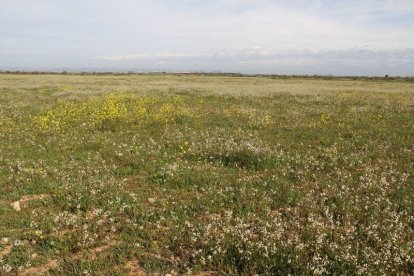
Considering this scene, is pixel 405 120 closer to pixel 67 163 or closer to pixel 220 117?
pixel 220 117

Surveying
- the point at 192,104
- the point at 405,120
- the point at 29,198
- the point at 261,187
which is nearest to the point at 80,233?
the point at 29,198

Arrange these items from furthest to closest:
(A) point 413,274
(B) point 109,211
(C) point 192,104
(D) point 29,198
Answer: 1. (C) point 192,104
2. (D) point 29,198
3. (B) point 109,211
4. (A) point 413,274

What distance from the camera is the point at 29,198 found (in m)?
10.3

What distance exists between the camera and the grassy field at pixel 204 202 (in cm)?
729

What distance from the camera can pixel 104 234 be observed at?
836cm

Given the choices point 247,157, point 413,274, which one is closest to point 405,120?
point 247,157

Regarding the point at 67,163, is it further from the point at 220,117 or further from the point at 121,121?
the point at 220,117

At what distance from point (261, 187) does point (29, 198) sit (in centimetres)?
629

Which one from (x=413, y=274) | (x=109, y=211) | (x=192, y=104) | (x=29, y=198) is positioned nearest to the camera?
(x=413, y=274)

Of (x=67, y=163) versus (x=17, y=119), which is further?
(x=17, y=119)

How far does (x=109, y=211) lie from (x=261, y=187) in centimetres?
422

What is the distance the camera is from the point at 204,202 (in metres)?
9.88

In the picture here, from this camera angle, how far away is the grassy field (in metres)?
7.29

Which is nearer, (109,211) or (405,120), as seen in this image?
(109,211)
